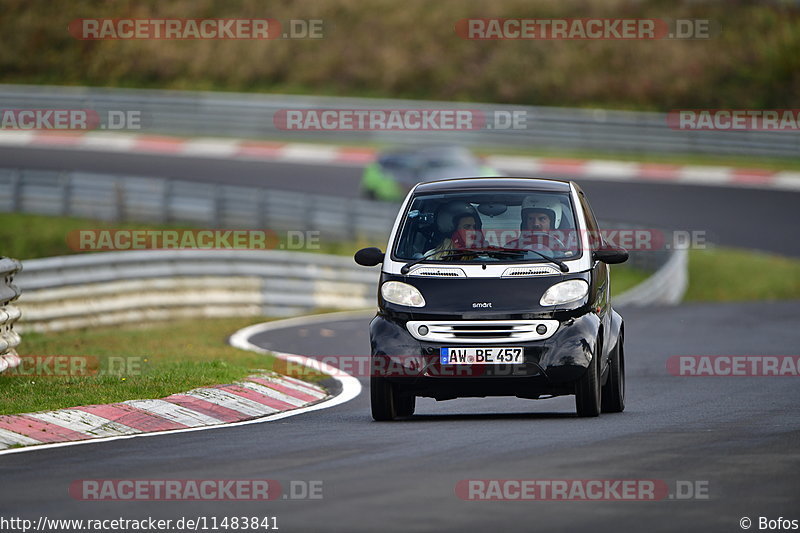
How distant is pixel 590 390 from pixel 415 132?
3196cm

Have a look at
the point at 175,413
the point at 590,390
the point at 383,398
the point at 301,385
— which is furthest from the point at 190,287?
the point at 590,390

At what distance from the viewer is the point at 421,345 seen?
36.4ft

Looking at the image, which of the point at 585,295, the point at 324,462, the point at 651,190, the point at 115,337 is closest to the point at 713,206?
the point at 651,190

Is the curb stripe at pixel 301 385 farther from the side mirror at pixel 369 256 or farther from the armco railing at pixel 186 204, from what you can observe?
the armco railing at pixel 186 204

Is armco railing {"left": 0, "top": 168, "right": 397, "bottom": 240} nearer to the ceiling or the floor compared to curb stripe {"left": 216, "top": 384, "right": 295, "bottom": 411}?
nearer to the ceiling

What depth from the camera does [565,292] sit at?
11.2 m

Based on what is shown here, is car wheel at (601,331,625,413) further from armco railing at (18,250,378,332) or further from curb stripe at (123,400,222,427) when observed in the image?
armco railing at (18,250,378,332)

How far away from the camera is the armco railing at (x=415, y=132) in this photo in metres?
41.6

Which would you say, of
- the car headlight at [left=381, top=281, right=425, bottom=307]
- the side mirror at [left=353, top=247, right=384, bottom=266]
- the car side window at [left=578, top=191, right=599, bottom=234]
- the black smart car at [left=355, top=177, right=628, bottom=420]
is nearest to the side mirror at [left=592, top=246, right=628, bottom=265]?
the black smart car at [left=355, top=177, right=628, bottom=420]

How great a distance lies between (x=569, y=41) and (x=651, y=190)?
1414 centimetres

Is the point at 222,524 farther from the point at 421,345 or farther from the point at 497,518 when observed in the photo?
the point at 421,345

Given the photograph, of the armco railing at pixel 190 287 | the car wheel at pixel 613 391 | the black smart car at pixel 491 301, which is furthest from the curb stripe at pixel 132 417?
the armco railing at pixel 190 287

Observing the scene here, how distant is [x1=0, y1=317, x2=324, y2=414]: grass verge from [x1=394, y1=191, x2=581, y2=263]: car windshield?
2.47 metres

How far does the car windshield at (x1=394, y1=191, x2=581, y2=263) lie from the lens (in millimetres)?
11578
